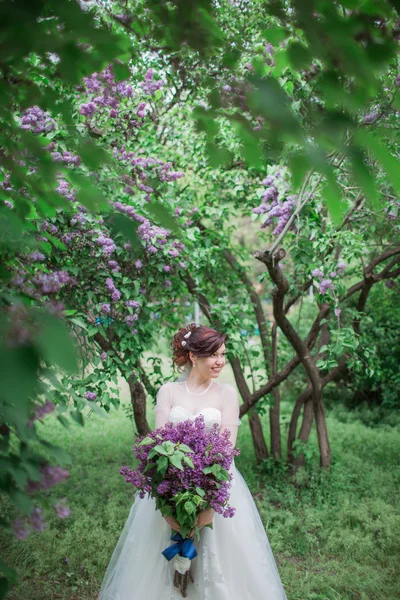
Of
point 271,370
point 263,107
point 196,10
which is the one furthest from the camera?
point 271,370

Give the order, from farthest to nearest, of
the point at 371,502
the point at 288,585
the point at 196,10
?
the point at 371,502 < the point at 288,585 < the point at 196,10

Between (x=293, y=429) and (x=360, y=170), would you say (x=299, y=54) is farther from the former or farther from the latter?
(x=293, y=429)

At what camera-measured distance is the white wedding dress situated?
10.5ft

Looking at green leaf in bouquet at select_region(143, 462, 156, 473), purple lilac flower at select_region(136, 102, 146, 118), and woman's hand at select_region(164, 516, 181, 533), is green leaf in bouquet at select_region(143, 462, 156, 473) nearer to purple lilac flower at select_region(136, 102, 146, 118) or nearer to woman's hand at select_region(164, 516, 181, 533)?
woman's hand at select_region(164, 516, 181, 533)

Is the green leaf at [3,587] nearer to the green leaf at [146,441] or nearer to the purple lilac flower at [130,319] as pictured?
the green leaf at [146,441]

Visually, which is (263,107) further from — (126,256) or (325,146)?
(126,256)

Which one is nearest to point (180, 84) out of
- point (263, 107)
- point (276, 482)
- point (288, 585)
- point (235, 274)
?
point (235, 274)

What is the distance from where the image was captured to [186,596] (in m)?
3.19

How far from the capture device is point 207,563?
10.6 feet

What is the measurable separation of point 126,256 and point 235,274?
1.93 meters

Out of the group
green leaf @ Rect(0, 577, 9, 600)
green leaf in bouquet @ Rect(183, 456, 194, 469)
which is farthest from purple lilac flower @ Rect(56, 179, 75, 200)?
green leaf @ Rect(0, 577, 9, 600)

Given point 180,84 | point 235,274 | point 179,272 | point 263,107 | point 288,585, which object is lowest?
point 288,585

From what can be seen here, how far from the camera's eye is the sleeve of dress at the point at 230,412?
135 inches

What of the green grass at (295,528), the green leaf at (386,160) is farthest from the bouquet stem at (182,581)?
the green leaf at (386,160)
